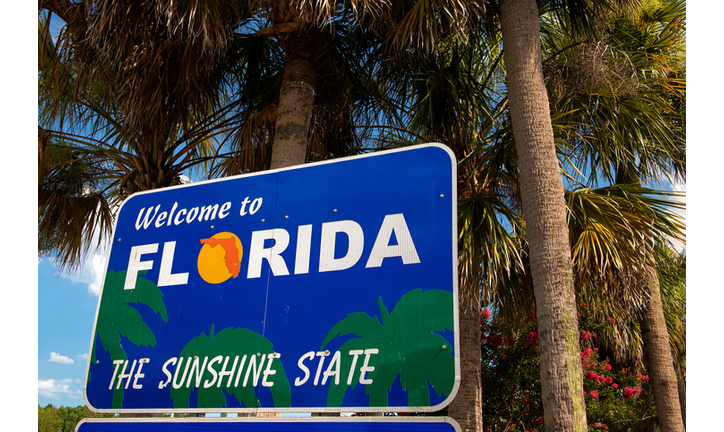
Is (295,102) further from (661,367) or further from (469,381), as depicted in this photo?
(661,367)

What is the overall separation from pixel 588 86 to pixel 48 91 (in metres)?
6.55

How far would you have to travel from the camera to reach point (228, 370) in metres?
1.45

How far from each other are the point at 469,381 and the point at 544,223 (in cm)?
253

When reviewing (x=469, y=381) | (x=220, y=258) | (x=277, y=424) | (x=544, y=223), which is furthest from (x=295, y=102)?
(x=277, y=424)

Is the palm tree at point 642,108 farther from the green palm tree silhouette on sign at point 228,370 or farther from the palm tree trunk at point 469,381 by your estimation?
the green palm tree silhouette on sign at point 228,370

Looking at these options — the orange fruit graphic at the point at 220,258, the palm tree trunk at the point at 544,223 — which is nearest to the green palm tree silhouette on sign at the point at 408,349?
the orange fruit graphic at the point at 220,258

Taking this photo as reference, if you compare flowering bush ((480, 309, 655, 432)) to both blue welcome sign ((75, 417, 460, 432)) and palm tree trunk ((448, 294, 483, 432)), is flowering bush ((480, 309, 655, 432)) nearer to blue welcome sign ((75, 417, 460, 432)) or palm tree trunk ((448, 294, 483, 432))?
palm tree trunk ((448, 294, 483, 432))

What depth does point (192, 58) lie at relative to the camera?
17.2 ft

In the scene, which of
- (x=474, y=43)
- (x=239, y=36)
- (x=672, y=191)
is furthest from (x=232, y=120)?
(x=672, y=191)

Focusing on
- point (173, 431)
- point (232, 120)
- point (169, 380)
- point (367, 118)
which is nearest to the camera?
point (173, 431)

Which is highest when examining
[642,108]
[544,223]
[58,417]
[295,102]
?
[642,108]

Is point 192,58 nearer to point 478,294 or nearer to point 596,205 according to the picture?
point 478,294

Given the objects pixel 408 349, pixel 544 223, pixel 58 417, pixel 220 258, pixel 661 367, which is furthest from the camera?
pixel 58 417

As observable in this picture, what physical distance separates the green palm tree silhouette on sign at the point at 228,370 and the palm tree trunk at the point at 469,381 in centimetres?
438
